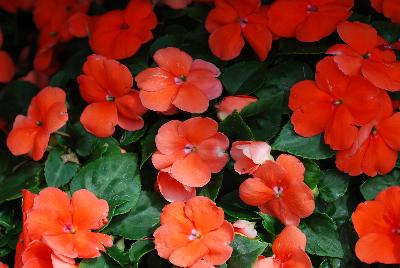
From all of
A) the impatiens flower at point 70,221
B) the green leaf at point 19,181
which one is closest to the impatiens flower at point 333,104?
the impatiens flower at point 70,221

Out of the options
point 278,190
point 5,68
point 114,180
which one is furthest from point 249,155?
point 5,68

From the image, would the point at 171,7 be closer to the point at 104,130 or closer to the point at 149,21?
the point at 149,21

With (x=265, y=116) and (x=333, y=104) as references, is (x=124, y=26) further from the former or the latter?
(x=333, y=104)

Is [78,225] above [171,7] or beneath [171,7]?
beneath

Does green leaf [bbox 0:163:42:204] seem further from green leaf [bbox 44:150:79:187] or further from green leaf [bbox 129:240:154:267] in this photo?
green leaf [bbox 129:240:154:267]

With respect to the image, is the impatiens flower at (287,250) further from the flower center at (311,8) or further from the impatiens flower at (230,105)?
the flower center at (311,8)

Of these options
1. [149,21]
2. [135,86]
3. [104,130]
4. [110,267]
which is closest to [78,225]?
[110,267]

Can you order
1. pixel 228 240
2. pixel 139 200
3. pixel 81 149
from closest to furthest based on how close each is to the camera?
pixel 228 240 → pixel 139 200 → pixel 81 149
